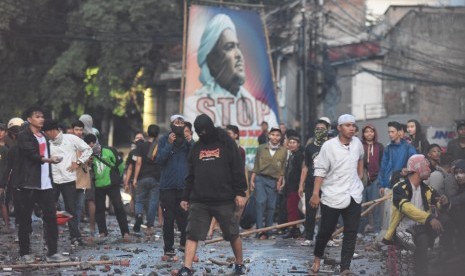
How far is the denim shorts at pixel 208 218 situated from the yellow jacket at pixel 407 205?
1.72m

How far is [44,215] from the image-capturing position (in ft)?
40.5

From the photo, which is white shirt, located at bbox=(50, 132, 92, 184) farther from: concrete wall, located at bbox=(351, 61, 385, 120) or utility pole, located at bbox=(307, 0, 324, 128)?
concrete wall, located at bbox=(351, 61, 385, 120)

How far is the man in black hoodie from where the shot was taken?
10.8 metres

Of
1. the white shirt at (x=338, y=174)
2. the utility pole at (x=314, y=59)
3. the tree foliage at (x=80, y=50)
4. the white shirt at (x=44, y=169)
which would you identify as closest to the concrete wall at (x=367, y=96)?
the utility pole at (x=314, y=59)

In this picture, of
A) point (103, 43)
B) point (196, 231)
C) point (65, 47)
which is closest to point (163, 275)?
point (196, 231)

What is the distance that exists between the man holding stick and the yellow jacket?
42cm

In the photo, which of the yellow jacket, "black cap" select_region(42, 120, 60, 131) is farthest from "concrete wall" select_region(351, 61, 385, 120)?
the yellow jacket

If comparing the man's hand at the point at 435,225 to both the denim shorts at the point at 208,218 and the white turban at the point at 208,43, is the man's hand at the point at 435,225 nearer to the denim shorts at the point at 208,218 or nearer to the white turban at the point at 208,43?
the denim shorts at the point at 208,218

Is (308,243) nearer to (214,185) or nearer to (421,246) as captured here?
(421,246)

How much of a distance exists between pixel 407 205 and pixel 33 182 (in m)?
4.43

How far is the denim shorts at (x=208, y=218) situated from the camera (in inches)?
427

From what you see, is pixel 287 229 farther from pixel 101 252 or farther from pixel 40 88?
pixel 40 88

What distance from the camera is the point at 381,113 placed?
4206cm

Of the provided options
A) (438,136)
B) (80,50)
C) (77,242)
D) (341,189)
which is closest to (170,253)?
(77,242)
